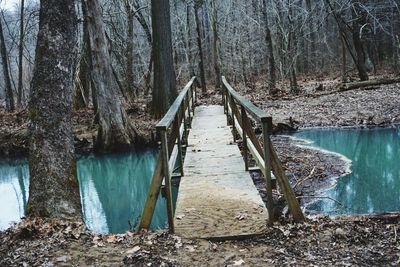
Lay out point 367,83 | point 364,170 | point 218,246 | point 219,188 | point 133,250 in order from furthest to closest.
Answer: point 367,83 < point 364,170 < point 219,188 < point 218,246 < point 133,250

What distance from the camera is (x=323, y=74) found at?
37188 millimetres

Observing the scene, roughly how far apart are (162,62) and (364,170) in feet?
27.2

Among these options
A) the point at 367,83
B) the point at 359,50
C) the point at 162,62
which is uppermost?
the point at 359,50

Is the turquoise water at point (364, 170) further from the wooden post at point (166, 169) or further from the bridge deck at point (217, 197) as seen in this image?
the wooden post at point (166, 169)

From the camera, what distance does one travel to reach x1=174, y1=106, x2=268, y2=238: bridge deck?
16.8 feet

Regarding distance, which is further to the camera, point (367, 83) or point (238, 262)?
point (367, 83)

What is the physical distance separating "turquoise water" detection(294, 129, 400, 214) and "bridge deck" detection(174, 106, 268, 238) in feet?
6.78

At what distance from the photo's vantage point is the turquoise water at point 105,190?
387 inches

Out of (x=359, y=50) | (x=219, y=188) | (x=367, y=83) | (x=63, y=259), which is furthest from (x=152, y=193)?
(x=359, y=50)

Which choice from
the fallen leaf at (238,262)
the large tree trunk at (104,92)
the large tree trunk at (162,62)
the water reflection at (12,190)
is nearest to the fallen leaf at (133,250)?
the fallen leaf at (238,262)

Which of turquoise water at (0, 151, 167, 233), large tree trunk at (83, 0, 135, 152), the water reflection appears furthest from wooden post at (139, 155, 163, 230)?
large tree trunk at (83, 0, 135, 152)

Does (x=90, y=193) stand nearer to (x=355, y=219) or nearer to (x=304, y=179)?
(x=304, y=179)

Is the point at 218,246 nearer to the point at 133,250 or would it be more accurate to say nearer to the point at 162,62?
the point at 133,250

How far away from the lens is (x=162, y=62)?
53.3 ft
